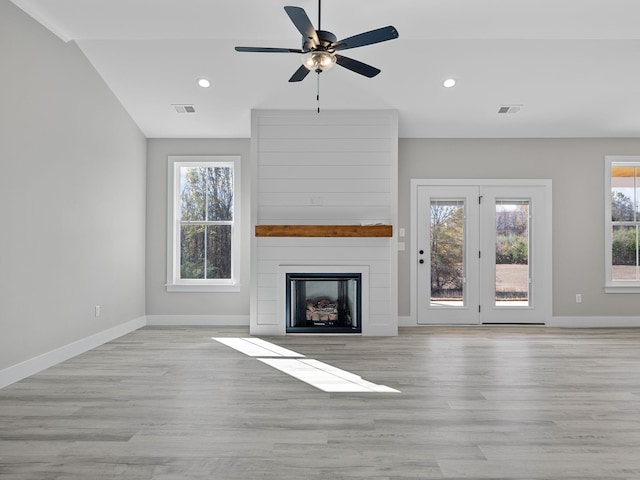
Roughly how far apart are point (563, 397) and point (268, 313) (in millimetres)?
3370

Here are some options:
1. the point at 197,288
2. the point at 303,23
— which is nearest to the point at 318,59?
the point at 303,23

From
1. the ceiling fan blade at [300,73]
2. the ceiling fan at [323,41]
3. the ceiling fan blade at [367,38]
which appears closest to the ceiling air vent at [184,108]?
the ceiling fan blade at [300,73]

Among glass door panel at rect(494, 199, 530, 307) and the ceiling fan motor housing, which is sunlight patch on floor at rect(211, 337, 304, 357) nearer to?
the ceiling fan motor housing

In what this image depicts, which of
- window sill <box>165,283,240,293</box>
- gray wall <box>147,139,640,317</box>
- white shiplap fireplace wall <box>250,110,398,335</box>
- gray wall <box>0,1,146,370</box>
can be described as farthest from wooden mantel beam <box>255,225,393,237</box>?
gray wall <box>0,1,146,370</box>

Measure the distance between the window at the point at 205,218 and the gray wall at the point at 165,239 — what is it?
0.12m

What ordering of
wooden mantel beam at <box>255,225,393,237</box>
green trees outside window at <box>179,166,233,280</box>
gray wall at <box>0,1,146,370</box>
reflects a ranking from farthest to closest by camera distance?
green trees outside window at <box>179,166,233,280</box> < wooden mantel beam at <box>255,225,393,237</box> < gray wall at <box>0,1,146,370</box>

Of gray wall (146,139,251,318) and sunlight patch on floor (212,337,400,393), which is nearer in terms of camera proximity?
sunlight patch on floor (212,337,400,393)

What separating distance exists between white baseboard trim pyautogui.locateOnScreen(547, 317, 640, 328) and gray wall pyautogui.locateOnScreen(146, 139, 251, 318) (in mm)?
4319

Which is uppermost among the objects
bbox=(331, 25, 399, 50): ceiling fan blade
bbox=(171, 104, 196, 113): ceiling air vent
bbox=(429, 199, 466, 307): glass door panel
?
bbox=(171, 104, 196, 113): ceiling air vent

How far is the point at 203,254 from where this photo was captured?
6504mm

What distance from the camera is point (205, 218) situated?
652 cm

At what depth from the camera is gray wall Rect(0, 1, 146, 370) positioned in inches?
145

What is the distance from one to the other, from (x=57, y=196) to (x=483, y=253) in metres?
5.22


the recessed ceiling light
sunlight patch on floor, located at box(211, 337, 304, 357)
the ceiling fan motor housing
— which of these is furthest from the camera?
the recessed ceiling light
